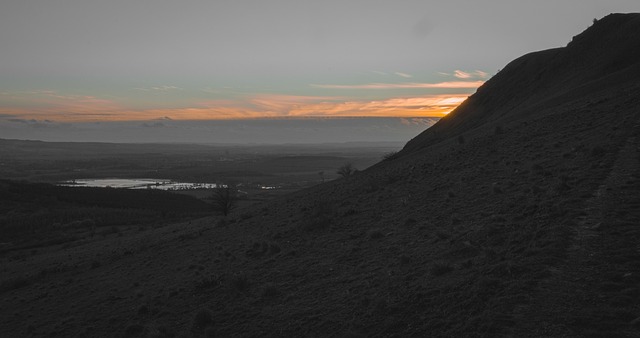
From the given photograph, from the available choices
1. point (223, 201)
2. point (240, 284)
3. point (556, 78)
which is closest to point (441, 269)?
point (240, 284)

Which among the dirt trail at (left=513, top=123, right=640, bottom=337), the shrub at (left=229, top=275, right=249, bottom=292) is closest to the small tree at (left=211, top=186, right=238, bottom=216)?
the shrub at (left=229, top=275, right=249, bottom=292)

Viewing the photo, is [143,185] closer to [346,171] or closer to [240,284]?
[346,171]

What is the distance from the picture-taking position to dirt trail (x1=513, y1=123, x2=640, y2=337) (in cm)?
857

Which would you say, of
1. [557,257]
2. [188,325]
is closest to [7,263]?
[188,325]

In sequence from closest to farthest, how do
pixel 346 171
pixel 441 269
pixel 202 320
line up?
1. pixel 441 269
2. pixel 202 320
3. pixel 346 171

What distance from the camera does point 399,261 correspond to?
15.3 m

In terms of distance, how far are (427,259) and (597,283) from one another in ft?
18.1

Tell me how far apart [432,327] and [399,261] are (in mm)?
5125

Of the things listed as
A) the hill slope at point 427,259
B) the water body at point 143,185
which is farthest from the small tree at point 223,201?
the water body at point 143,185

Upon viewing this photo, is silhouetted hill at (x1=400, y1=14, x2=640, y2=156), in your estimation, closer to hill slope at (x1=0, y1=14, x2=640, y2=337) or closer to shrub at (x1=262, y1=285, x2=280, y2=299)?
hill slope at (x1=0, y1=14, x2=640, y2=337)

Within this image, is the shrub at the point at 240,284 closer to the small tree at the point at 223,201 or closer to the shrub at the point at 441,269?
the shrub at the point at 441,269

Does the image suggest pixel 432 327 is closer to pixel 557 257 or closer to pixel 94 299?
pixel 557 257

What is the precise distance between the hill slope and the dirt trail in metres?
0.04

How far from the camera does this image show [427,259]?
1462 centimetres
